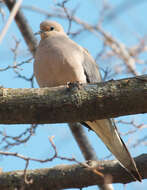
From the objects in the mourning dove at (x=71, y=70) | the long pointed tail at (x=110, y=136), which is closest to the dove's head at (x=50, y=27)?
the mourning dove at (x=71, y=70)

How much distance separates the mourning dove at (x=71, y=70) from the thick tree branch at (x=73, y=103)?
0.96 m

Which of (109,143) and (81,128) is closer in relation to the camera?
(109,143)

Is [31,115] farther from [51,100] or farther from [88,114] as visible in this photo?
[88,114]

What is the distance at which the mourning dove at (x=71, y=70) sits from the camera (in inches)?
135

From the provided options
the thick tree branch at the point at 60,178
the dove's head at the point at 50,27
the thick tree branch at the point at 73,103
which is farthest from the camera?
the dove's head at the point at 50,27

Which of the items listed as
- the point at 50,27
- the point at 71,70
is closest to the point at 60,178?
the point at 71,70

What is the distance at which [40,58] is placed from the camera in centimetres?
357

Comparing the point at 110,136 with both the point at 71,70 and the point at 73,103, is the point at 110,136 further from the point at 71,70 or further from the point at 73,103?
the point at 73,103

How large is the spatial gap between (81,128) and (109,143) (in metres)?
0.65

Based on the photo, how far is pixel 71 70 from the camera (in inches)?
135

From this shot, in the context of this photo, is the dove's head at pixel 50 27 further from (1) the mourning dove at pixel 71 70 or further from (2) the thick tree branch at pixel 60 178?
(2) the thick tree branch at pixel 60 178

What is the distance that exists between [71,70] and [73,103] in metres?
1.08

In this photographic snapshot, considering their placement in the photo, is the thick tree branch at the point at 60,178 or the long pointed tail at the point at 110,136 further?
the long pointed tail at the point at 110,136

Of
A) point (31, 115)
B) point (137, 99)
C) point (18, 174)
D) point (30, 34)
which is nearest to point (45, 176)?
point (18, 174)
